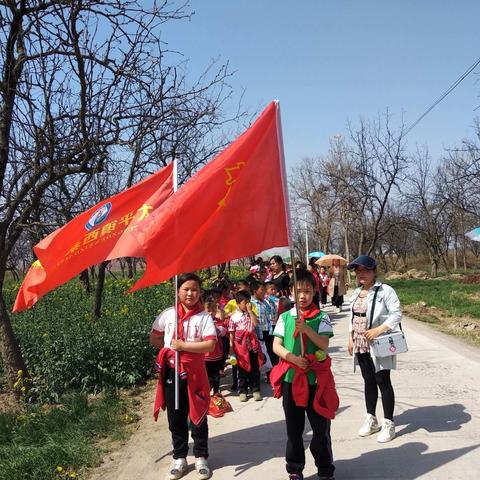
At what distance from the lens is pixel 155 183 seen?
177 inches

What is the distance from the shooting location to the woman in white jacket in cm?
482

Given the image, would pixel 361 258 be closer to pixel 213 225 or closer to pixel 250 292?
pixel 213 225

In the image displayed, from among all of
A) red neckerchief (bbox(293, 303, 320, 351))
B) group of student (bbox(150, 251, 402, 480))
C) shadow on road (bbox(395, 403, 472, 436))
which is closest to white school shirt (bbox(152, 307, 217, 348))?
group of student (bbox(150, 251, 402, 480))

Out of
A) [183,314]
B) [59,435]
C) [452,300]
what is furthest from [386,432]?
[452,300]

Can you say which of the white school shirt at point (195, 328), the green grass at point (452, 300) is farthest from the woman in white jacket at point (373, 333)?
the green grass at point (452, 300)

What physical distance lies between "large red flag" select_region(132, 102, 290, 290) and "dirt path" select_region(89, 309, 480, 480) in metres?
1.77

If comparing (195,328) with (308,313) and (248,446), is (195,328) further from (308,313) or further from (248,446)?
(248,446)

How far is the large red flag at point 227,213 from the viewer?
12.5ft

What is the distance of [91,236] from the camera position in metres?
4.38

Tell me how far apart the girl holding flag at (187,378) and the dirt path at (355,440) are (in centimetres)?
19

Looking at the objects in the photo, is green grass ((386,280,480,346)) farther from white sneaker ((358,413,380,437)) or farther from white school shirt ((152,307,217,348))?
white school shirt ((152,307,217,348))

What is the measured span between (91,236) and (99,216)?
0.21m

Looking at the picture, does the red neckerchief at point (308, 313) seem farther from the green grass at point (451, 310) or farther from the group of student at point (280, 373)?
the green grass at point (451, 310)

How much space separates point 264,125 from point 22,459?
3.36 metres
